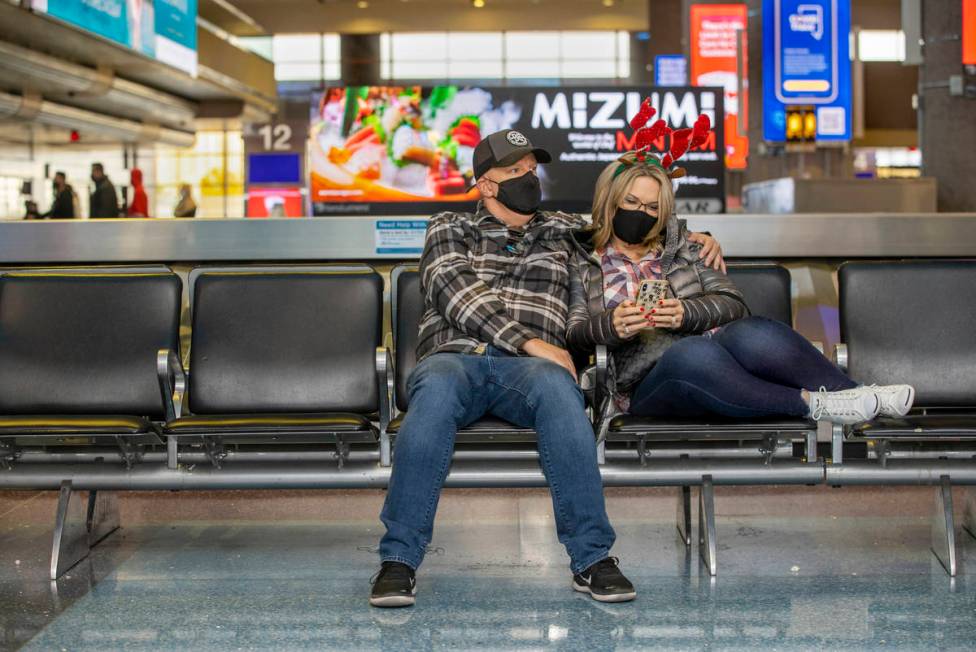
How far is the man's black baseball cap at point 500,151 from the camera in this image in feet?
11.2

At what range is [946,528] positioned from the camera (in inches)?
128

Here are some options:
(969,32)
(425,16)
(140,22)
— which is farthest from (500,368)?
(425,16)

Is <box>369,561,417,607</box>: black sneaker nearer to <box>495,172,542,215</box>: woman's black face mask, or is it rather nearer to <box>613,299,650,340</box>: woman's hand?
<box>613,299,650,340</box>: woman's hand

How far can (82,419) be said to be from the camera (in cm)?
315

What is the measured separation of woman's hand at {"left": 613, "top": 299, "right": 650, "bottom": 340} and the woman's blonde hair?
0.37 meters

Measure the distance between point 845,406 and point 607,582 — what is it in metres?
0.76

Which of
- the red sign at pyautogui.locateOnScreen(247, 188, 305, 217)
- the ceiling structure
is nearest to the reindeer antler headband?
the red sign at pyautogui.locateOnScreen(247, 188, 305, 217)

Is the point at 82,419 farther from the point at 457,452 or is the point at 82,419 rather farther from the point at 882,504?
the point at 882,504

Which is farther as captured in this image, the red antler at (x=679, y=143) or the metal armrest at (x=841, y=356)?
the red antler at (x=679, y=143)

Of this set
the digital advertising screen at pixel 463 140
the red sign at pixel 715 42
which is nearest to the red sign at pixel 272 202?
the digital advertising screen at pixel 463 140

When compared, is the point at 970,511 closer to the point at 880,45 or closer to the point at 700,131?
the point at 700,131

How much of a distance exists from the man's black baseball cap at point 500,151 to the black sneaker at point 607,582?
47.5 inches

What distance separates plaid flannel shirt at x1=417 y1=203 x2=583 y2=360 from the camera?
3289 mm

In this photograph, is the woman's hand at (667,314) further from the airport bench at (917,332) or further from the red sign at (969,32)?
the red sign at (969,32)
